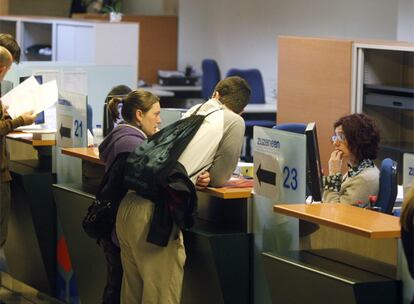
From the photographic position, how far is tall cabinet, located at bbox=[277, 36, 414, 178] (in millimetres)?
7723

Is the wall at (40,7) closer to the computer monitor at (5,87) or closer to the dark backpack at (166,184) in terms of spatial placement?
the computer monitor at (5,87)

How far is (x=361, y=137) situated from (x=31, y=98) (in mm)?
1978

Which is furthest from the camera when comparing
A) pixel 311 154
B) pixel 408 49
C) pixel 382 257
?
pixel 408 49

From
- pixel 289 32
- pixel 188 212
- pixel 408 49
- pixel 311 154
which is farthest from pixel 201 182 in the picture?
pixel 289 32

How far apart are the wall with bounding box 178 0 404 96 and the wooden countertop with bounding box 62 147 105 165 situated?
4913mm

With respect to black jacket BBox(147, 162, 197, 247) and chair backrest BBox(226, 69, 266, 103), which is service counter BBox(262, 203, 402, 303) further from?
chair backrest BBox(226, 69, 266, 103)

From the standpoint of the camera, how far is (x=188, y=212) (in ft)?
14.0

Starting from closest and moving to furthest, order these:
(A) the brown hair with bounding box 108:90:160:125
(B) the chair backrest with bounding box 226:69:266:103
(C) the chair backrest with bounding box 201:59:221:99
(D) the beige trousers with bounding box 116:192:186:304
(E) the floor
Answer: (D) the beige trousers with bounding box 116:192:186:304 < (A) the brown hair with bounding box 108:90:160:125 < (E) the floor < (B) the chair backrest with bounding box 226:69:266:103 < (C) the chair backrest with bounding box 201:59:221:99

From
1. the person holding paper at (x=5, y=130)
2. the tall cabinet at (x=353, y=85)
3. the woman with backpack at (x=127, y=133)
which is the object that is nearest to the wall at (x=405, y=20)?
the tall cabinet at (x=353, y=85)

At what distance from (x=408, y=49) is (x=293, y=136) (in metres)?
3.36

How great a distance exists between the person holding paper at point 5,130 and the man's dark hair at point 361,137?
1823 millimetres

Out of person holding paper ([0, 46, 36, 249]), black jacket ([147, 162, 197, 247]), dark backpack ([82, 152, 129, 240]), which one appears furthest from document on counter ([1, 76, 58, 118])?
black jacket ([147, 162, 197, 247])

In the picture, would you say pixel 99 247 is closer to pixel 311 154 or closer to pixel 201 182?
pixel 201 182

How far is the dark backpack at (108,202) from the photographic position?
4.47m
